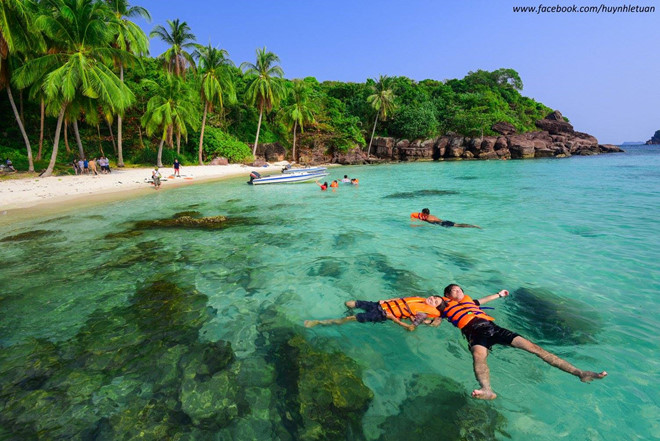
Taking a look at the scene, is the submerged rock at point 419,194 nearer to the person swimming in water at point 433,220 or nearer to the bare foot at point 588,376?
the person swimming in water at point 433,220

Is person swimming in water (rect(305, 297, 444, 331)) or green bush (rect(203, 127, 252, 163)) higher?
green bush (rect(203, 127, 252, 163))

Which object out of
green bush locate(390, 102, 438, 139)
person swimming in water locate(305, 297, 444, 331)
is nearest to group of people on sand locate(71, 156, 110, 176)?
person swimming in water locate(305, 297, 444, 331)

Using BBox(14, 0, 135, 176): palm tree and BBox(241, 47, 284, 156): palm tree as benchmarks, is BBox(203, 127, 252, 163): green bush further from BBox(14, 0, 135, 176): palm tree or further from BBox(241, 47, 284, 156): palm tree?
BBox(14, 0, 135, 176): palm tree

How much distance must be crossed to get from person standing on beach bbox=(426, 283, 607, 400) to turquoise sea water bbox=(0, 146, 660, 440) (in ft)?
0.68

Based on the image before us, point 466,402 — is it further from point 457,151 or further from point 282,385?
point 457,151

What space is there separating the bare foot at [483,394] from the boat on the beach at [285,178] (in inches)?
812

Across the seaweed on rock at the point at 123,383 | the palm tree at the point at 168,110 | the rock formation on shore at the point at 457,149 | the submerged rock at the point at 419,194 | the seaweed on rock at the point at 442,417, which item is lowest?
the seaweed on rock at the point at 442,417

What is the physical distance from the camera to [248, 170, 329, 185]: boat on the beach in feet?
73.8

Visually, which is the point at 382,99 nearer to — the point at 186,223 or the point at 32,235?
the point at 186,223

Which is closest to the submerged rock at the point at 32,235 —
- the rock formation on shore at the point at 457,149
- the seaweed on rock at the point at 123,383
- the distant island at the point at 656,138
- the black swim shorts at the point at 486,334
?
the seaweed on rock at the point at 123,383

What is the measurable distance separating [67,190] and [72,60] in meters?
8.31

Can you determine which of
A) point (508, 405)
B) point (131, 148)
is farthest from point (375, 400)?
point (131, 148)

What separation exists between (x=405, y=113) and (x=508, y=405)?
52437 mm

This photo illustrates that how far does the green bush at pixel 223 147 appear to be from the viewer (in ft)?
118
